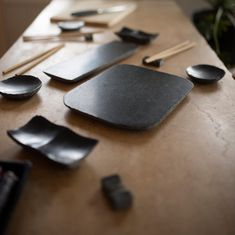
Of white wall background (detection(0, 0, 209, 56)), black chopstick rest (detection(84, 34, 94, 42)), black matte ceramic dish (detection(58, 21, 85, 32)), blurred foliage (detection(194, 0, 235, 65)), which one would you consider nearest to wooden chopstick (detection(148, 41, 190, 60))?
black chopstick rest (detection(84, 34, 94, 42))

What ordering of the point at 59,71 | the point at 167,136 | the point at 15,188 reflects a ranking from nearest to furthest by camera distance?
the point at 15,188
the point at 167,136
the point at 59,71

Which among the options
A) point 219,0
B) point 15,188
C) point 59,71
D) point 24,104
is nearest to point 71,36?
point 59,71

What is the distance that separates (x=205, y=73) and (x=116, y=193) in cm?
51

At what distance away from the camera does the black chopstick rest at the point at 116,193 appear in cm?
43

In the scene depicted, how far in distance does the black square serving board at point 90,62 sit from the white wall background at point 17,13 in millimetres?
1148

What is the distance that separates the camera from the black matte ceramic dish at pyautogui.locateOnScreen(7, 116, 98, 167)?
1.65 feet

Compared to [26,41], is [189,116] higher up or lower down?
lower down

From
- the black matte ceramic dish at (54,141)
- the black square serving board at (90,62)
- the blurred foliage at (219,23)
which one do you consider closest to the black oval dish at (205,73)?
the black square serving board at (90,62)

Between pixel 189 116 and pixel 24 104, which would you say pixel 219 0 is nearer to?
pixel 189 116

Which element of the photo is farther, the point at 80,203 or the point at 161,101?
the point at 161,101

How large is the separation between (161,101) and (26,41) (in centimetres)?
63

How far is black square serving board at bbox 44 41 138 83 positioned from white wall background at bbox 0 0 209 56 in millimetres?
1148

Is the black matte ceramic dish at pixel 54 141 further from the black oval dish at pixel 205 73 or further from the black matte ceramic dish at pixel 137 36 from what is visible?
the black matte ceramic dish at pixel 137 36

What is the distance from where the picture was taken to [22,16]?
1965 millimetres
